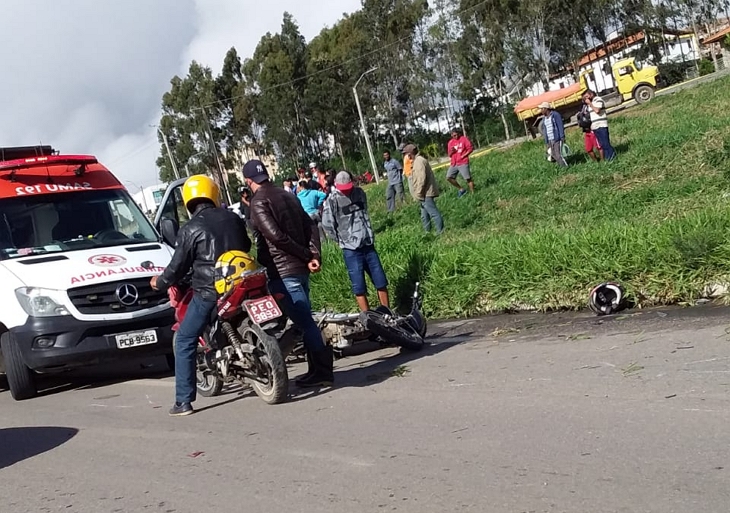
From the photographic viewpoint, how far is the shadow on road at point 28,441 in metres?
6.32

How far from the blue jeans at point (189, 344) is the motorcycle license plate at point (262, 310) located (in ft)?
1.31

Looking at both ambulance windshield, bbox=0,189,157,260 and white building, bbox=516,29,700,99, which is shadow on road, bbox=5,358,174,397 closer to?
ambulance windshield, bbox=0,189,157,260

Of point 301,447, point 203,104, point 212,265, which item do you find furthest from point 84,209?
point 203,104

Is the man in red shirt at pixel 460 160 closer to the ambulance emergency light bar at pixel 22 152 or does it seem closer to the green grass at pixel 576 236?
the green grass at pixel 576 236

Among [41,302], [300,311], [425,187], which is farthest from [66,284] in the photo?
[425,187]

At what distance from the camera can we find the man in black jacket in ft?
22.1

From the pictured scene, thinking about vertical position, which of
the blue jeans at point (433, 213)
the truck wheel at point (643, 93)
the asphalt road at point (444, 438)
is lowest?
the asphalt road at point (444, 438)

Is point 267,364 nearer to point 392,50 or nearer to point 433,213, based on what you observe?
point 433,213

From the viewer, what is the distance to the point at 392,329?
8.16 m

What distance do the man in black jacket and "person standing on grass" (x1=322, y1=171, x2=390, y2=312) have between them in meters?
2.60

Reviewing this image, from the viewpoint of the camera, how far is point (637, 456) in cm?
429

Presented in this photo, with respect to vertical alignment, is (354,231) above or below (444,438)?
above

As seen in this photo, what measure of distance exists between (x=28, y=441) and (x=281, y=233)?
101 inches

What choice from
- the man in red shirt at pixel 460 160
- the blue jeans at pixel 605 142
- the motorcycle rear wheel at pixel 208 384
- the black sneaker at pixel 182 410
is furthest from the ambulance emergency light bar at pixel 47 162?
the blue jeans at pixel 605 142
